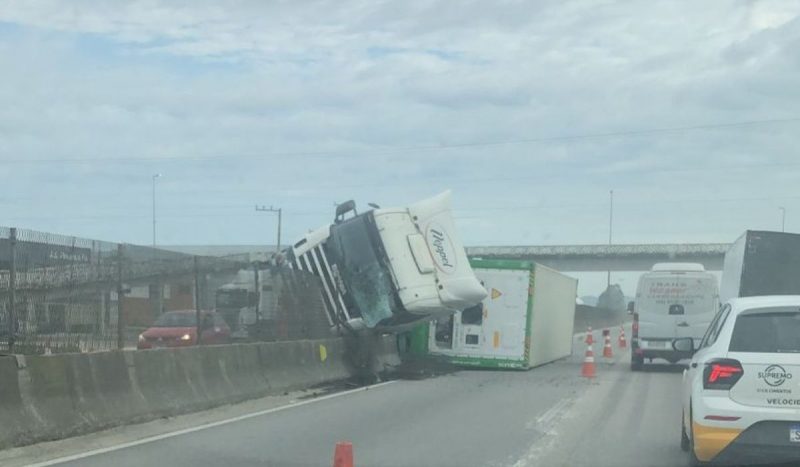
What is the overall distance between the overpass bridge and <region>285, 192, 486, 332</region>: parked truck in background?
58.9 metres

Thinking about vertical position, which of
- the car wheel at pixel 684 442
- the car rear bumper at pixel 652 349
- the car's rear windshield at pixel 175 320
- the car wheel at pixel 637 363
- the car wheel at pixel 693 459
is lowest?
the car wheel at pixel 637 363

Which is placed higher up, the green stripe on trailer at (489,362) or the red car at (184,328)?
the red car at (184,328)

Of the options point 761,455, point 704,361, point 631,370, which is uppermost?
point 704,361

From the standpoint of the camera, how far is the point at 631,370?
26266 mm

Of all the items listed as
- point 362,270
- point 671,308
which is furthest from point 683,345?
point 671,308

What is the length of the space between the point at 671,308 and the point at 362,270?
328 inches

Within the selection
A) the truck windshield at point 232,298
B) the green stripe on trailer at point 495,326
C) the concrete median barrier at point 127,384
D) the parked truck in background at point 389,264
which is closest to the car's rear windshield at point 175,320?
the truck windshield at point 232,298

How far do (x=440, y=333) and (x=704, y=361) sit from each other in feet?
55.0

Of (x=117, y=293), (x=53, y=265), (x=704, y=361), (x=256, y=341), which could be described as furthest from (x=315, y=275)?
(x=704, y=361)

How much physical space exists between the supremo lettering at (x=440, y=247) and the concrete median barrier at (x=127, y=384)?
13.8 ft

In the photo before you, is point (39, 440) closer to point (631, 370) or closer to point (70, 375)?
point (70, 375)

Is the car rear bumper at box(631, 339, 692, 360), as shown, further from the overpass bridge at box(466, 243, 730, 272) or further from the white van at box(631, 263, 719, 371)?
the overpass bridge at box(466, 243, 730, 272)

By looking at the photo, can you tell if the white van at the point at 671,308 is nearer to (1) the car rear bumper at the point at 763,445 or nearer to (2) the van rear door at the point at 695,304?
(2) the van rear door at the point at 695,304

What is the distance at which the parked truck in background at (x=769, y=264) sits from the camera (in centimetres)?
1789
